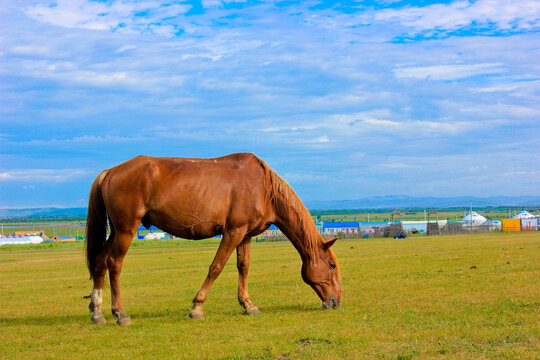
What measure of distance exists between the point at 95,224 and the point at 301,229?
364 centimetres

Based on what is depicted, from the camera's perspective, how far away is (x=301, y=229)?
980 centimetres

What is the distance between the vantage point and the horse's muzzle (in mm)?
9562

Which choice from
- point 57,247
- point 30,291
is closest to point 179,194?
point 30,291

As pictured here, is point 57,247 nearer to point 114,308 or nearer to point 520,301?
point 114,308

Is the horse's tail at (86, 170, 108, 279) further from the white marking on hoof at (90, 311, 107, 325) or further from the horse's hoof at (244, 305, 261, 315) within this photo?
the horse's hoof at (244, 305, 261, 315)

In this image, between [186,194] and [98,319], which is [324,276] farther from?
[98,319]

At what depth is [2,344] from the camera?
743 cm

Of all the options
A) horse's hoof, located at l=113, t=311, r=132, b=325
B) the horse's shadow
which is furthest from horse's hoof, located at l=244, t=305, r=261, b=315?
horse's hoof, located at l=113, t=311, r=132, b=325

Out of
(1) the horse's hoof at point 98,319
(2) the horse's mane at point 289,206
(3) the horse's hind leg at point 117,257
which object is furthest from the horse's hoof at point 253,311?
(1) the horse's hoof at point 98,319

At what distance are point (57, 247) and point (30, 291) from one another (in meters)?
34.6

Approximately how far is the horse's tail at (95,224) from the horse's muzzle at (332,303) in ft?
13.4

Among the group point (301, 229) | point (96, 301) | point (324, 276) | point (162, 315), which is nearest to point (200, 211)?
point (301, 229)

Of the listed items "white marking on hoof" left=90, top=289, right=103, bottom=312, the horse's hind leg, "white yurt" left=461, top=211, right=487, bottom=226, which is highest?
the horse's hind leg

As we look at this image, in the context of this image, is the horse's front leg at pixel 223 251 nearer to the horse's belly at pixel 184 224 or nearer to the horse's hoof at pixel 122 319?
the horse's belly at pixel 184 224
